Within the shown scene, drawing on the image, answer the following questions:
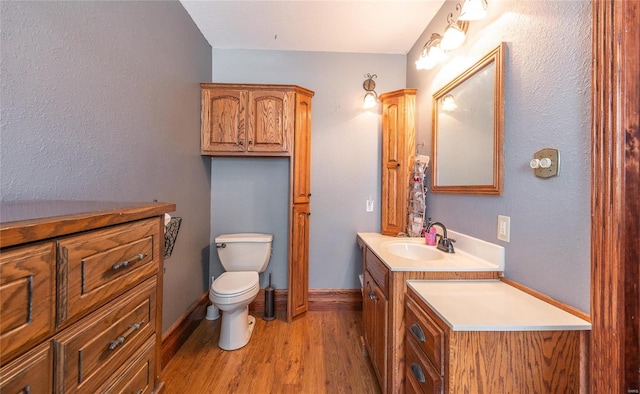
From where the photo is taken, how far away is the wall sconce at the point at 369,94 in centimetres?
227

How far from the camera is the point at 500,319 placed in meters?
0.82

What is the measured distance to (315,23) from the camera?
199cm

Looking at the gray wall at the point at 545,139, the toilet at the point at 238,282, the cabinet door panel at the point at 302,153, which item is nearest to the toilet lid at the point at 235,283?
the toilet at the point at 238,282

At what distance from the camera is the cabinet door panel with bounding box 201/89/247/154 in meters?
2.16

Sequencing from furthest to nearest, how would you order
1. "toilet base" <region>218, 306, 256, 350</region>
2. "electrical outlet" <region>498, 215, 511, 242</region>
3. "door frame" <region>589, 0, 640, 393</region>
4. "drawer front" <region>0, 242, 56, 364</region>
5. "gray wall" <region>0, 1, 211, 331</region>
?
"toilet base" <region>218, 306, 256, 350</region> < "electrical outlet" <region>498, 215, 511, 242</region> < "gray wall" <region>0, 1, 211, 331</region> < "door frame" <region>589, 0, 640, 393</region> < "drawer front" <region>0, 242, 56, 364</region>

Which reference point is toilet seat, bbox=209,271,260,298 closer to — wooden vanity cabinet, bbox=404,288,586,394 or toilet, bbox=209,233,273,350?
toilet, bbox=209,233,273,350

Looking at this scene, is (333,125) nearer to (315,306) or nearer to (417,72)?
(417,72)

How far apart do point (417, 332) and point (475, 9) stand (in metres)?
1.61

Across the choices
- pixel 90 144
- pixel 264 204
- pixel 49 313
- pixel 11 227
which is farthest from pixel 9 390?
pixel 264 204

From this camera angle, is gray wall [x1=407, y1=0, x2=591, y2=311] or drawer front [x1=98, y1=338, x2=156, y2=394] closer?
drawer front [x1=98, y1=338, x2=156, y2=394]

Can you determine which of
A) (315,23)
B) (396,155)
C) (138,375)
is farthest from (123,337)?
(315,23)

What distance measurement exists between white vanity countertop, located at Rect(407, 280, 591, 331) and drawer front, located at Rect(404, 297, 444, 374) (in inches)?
2.7

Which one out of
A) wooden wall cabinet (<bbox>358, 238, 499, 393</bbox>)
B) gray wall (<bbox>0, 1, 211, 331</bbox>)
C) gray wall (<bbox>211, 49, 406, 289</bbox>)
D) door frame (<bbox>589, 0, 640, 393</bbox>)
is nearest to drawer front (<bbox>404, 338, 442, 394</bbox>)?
wooden wall cabinet (<bbox>358, 238, 499, 393</bbox>)

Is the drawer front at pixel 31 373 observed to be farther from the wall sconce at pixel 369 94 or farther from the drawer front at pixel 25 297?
the wall sconce at pixel 369 94
